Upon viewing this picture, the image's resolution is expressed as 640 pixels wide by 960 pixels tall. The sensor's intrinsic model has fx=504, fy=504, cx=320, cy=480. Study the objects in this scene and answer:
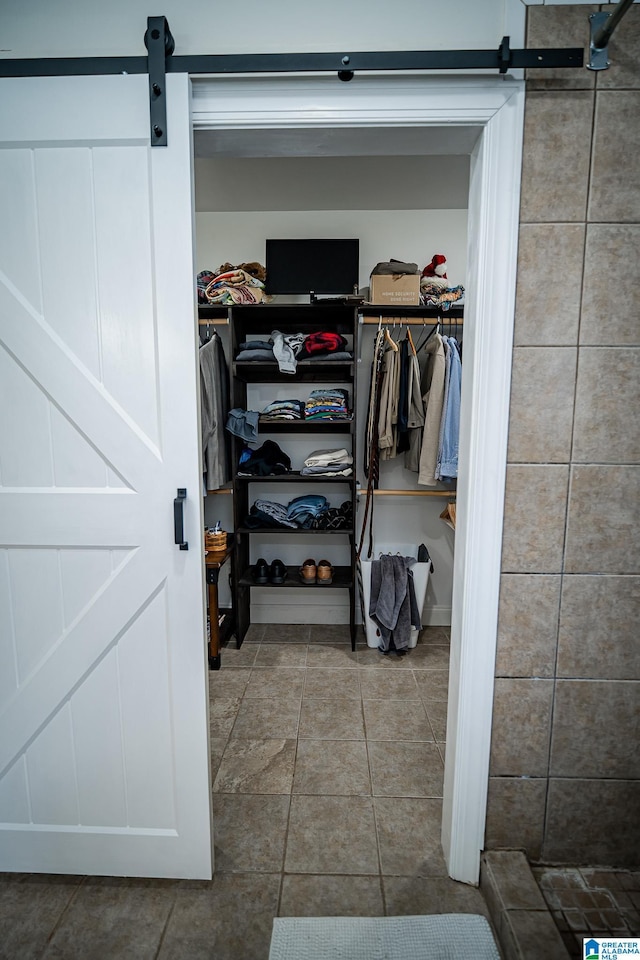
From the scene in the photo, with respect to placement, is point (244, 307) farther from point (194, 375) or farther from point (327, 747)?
point (327, 747)

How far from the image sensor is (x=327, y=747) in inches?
84.4

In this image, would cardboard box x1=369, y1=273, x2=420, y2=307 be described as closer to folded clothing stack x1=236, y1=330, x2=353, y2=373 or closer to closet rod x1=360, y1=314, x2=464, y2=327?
closet rod x1=360, y1=314, x2=464, y2=327

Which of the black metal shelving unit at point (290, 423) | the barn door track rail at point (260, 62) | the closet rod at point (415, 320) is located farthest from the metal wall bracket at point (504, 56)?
the closet rod at point (415, 320)

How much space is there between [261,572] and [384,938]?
2002 millimetres

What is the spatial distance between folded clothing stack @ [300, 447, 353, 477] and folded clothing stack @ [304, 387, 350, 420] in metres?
0.24

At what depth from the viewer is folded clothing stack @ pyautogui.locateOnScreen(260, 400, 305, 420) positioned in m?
3.02


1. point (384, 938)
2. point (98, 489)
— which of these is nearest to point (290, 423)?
point (98, 489)

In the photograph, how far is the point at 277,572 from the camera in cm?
313

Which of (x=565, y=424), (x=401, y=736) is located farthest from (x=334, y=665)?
(x=565, y=424)

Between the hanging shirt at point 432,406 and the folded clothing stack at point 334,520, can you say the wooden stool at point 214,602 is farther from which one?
the hanging shirt at point 432,406

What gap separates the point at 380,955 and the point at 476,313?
1663mm

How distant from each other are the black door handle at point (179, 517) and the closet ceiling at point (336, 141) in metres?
0.95

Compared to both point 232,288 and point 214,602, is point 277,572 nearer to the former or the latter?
point 214,602

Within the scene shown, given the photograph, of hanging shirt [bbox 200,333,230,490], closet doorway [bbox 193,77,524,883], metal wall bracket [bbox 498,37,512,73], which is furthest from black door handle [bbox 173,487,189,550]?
hanging shirt [bbox 200,333,230,490]
